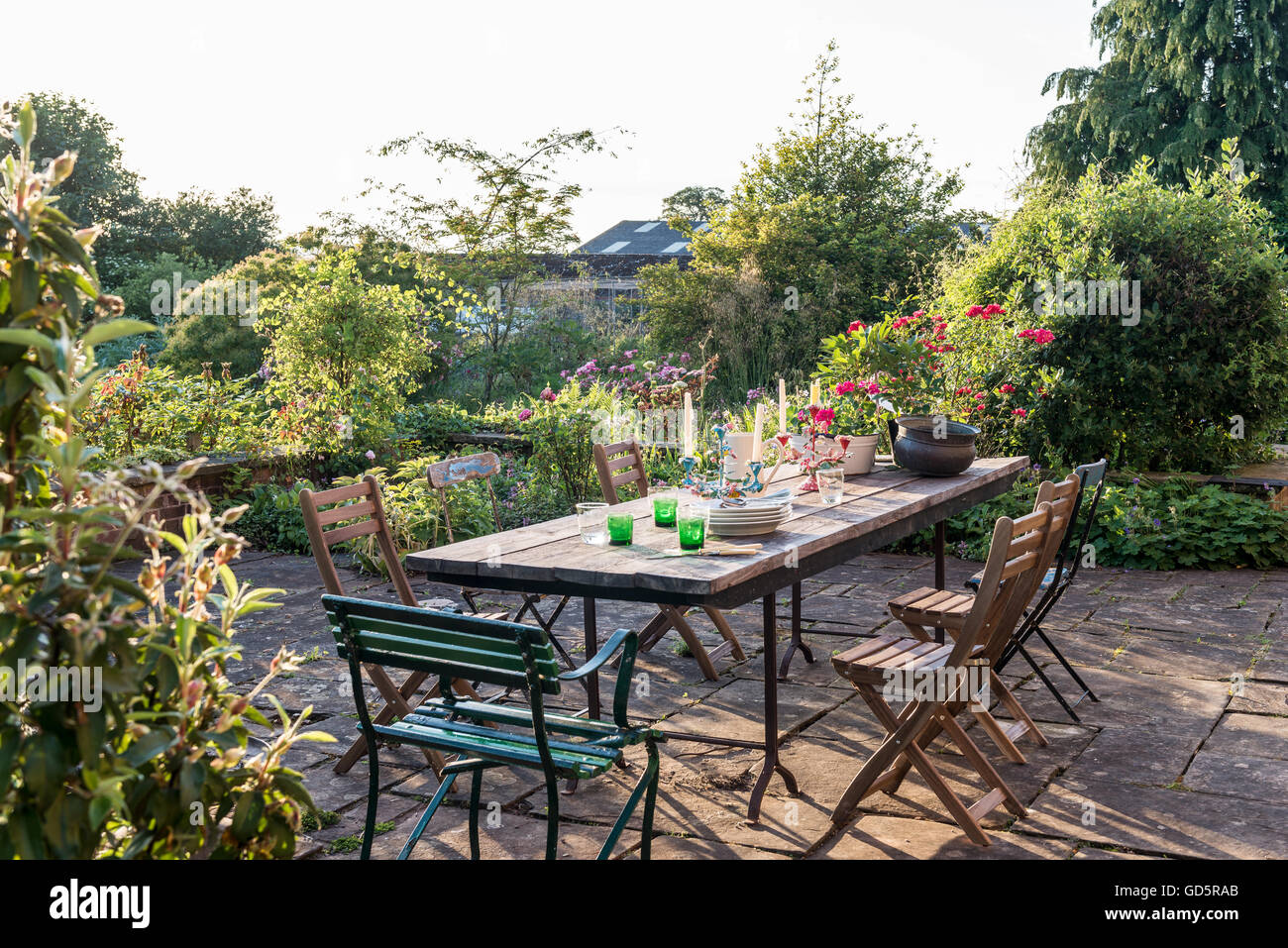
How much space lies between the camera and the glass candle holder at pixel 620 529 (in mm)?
3824

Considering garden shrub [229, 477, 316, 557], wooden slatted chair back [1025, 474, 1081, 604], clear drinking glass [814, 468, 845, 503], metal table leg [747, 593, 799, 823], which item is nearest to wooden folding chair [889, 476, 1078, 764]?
wooden slatted chair back [1025, 474, 1081, 604]

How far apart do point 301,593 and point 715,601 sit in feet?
14.0

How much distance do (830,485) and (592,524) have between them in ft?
3.53

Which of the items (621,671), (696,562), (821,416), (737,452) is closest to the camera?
(621,671)

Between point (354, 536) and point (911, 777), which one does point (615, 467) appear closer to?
point (354, 536)

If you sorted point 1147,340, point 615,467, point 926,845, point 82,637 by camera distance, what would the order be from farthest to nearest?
point 1147,340
point 615,467
point 926,845
point 82,637

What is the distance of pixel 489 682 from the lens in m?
2.74

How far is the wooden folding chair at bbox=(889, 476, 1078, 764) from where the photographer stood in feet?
12.4

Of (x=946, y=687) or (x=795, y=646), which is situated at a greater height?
(x=946, y=687)

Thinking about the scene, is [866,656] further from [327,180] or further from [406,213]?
[327,180]

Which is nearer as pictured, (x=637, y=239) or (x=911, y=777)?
(x=911, y=777)

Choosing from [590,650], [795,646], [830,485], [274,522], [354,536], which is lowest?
[795,646]

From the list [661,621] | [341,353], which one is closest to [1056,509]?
[661,621]
